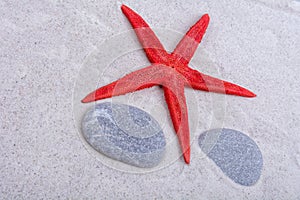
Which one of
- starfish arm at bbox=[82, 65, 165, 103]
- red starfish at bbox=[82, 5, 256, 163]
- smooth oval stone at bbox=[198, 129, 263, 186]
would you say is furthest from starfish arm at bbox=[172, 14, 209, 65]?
smooth oval stone at bbox=[198, 129, 263, 186]

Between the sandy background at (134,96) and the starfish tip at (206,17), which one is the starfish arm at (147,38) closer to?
the sandy background at (134,96)

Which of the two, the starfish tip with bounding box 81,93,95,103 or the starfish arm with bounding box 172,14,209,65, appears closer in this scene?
the starfish tip with bounding box 81,93,95,103

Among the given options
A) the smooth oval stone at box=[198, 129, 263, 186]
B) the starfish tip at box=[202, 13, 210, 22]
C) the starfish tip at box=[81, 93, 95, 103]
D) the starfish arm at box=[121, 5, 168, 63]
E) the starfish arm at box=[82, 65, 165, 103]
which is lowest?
the smooth oval stone at box=[198, 129, 263, 186]

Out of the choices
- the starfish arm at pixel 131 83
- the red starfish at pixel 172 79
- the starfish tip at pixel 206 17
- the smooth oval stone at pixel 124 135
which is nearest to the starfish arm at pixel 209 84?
the red starfish at pixel 172 79

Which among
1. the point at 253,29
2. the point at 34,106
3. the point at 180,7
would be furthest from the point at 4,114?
the point at 253,29

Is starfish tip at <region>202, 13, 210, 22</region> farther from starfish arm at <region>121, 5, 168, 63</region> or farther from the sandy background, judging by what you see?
starfish arm at <region>121, 5, 168, 63</region>

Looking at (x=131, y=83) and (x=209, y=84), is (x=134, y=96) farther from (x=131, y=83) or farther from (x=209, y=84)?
(x=209, y=84)

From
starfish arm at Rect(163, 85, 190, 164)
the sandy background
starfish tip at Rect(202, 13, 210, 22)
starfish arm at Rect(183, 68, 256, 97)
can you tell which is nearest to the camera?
the sandy background
